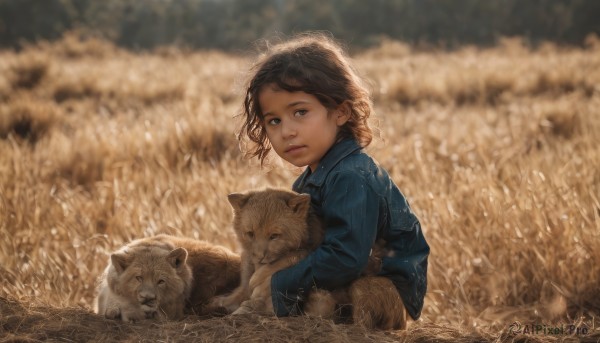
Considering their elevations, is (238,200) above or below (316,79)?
below

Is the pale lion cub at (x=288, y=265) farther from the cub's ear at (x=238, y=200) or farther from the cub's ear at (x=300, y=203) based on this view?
the cub's ear at (x=238, y=200)

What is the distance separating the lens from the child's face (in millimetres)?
3609

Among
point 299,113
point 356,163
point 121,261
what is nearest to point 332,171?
point 356,163

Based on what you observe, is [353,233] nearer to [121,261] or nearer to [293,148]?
[293,148]

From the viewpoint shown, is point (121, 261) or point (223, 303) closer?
point (121, 261)

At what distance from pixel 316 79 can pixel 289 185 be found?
308 cm

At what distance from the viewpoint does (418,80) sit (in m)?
14.7

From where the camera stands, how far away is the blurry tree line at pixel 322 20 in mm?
30453

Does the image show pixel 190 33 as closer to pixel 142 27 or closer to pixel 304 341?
pixel 142 27

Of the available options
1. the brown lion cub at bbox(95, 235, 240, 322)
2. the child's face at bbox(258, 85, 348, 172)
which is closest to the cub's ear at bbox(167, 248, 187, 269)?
the brown lion cub at bbox(95, 235, 240, 322)

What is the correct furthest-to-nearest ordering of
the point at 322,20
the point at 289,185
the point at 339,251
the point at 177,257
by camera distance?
the point at 322,20
the point at 289,185
the point at 177,257
the point at 339,251

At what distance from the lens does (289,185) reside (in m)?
6.62

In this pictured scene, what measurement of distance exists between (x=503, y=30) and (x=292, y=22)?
1157 centimetres

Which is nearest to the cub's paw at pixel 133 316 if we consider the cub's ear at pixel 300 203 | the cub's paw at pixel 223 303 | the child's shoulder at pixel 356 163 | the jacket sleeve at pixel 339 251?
the cub's paw at pixel 223 303
